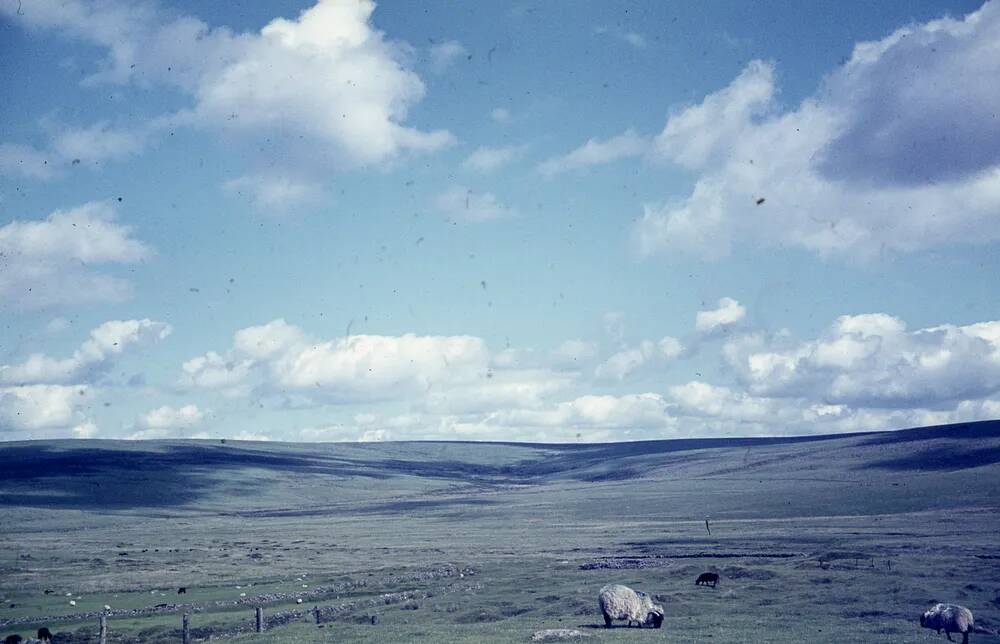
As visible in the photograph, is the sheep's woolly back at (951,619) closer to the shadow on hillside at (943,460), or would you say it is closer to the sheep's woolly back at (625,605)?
the sheep's woolly back at (625,605)

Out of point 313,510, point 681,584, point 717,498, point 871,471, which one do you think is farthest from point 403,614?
point 871,471

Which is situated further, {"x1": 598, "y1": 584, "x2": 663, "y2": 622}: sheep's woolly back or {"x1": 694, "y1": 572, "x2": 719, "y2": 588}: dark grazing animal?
{"x1": 694, "y1": 572, "x2": 719, "y2": 588}: dark grazing animal

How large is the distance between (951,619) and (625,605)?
42.0ft

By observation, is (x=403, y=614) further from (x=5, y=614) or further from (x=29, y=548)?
(x=29, y=548)

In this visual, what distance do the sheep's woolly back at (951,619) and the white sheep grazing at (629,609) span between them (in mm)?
10788

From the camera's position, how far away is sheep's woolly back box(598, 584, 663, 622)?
36.6m

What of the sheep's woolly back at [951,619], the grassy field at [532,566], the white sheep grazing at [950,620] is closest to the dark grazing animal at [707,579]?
the grassy field at [532,566]

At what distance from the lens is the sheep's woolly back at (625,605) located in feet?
120

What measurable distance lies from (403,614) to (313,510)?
13635 centimetres

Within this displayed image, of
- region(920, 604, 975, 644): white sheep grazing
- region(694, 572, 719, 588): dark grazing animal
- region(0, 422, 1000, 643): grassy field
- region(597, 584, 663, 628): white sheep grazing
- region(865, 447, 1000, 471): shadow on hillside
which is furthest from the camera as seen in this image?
region(865, 447, 1000, 471): shadow on hillside

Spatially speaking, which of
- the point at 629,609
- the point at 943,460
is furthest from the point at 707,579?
the point at 943,460

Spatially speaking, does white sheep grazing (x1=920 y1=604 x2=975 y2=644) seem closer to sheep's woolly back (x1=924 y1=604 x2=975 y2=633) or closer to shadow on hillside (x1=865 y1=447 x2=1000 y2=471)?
sheep's woolly back (x1=924 y1=604 x2=975 y2=633)

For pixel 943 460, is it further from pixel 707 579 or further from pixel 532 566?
pixel 707 579

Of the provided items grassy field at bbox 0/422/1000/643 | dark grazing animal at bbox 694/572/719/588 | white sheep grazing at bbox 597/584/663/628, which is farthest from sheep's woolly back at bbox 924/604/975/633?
dark grazing animal at bbox 694/572/719/588
